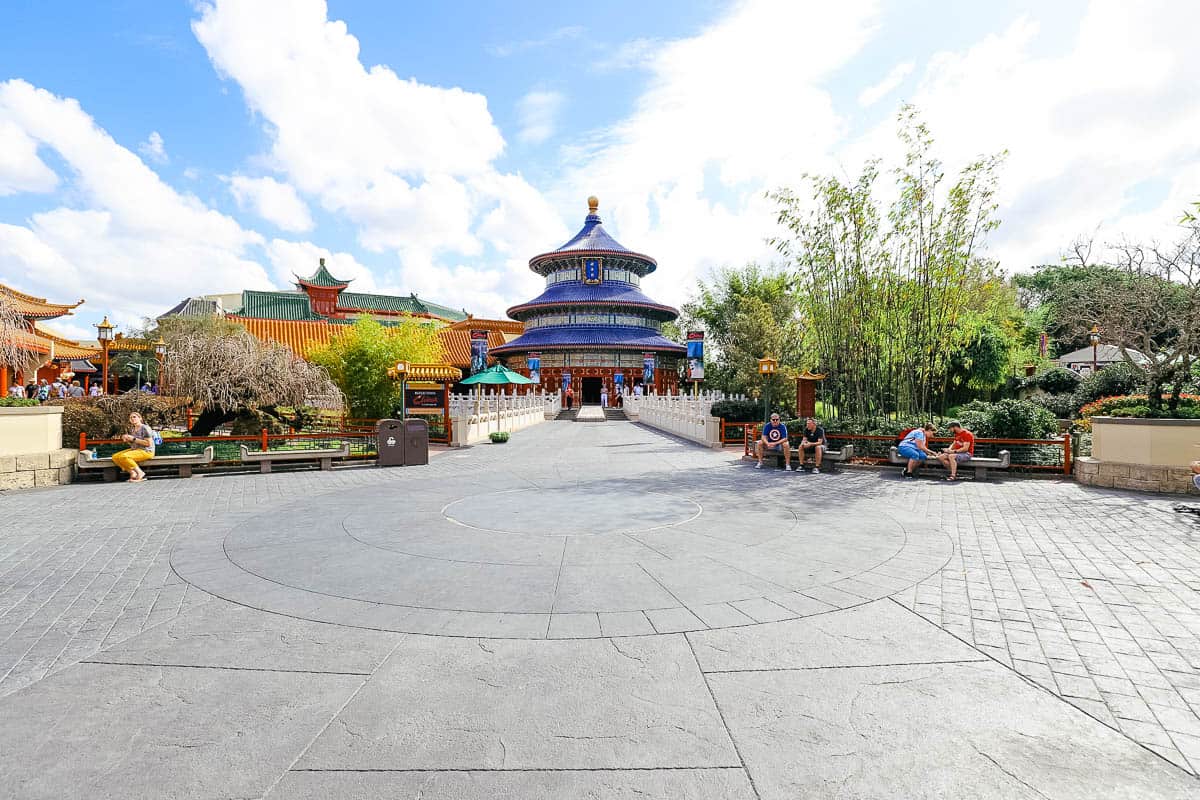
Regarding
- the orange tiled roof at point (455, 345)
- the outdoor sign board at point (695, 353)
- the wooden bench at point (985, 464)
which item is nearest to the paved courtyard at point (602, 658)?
the wooden bench at point (985, 464)

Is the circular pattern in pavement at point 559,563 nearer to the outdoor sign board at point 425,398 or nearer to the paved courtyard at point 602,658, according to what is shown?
the paved courtyard at point 602,658

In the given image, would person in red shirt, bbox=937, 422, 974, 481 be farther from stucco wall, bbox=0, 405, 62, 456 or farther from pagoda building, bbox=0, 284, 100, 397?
pagoda building, bbox=0, 284, 100, 397

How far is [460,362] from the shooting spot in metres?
48.3

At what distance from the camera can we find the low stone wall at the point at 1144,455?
9.90 m

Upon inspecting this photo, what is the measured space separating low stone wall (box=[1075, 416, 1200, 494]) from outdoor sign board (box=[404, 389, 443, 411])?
1751 centimetres

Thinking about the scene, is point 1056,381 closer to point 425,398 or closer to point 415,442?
point 425,398

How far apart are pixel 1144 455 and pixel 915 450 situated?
11.4 ft

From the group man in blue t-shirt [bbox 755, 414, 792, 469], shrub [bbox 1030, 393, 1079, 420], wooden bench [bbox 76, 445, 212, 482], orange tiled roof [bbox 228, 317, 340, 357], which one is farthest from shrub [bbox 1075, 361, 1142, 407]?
orange tiled roof [bbox 228, 317, 340, 357]

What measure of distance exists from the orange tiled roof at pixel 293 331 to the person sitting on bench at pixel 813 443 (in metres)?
38.4

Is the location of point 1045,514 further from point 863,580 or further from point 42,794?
point 42,794

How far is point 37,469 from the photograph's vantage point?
434 inches

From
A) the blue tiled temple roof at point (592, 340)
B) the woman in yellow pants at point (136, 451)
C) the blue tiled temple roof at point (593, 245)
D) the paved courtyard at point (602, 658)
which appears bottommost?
the paved courtyard at point (602, 658)

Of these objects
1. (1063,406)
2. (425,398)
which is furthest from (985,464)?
(1063,406)

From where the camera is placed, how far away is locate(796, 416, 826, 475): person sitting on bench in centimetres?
1320
